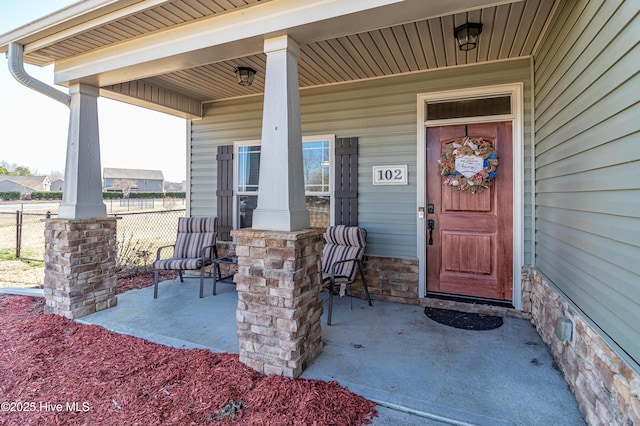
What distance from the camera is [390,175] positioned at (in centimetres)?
378

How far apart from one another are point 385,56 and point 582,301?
268 cm

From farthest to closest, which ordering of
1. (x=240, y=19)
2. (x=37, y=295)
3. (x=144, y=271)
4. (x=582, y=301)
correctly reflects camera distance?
(x=144, y=271) → (x=37, y=295) → (x=240, y=19) → (x=582, y=301)

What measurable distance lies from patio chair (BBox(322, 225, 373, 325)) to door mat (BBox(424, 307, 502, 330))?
2.36 ft

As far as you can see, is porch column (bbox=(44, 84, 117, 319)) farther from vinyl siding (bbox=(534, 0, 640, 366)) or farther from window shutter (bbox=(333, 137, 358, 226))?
vinyl siding (bbox=(534, 0, 640, 366))

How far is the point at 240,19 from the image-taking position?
241cm

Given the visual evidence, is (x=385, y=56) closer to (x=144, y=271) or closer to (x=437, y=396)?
(x=437, y=396)

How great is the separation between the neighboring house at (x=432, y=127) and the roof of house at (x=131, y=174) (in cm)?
3534

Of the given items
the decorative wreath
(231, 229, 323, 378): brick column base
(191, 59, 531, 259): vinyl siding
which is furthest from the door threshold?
(231, 229, 323, 378): brick column base

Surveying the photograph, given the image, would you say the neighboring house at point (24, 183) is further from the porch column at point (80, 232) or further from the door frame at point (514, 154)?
the door frame at point (514, 154)

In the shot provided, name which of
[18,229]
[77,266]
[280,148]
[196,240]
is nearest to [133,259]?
[196,240]

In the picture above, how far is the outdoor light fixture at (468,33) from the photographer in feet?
8.59

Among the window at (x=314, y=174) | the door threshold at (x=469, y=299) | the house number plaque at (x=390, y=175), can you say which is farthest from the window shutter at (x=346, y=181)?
the door threshold at (x=469, y=299)

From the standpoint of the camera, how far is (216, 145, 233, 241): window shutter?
477 cm

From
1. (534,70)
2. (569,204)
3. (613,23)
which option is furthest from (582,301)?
(534,70)
